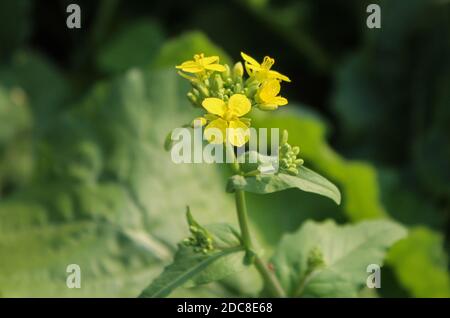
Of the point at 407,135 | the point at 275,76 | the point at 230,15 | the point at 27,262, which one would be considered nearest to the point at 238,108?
the point at 275,76

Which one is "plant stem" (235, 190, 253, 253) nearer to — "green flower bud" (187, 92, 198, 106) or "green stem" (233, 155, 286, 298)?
"green stem" (233, 155, 286, 298)

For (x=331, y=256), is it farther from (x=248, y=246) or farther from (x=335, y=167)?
(x=335, y=167)

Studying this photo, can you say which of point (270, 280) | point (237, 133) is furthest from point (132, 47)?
point (237, 133)

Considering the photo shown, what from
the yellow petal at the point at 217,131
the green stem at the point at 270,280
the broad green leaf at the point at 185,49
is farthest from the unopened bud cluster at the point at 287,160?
the broad green leaf at the point at 185,49

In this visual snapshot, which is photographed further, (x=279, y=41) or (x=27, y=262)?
(x=279, y=41)

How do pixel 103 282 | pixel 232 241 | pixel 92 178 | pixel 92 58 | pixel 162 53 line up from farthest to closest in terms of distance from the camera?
pixel 92 58 → pixel 162 53 → pixel 92 178 → pixel 103 282 → pixel 232 241

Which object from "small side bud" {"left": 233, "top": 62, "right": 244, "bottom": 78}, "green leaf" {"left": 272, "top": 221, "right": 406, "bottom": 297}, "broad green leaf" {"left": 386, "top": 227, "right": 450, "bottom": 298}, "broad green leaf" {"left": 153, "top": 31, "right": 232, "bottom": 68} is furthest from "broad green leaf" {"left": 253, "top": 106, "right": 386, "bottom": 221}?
"small side bud" {"left": 233, "top": 62, "right": 244, "bottom": 78}
